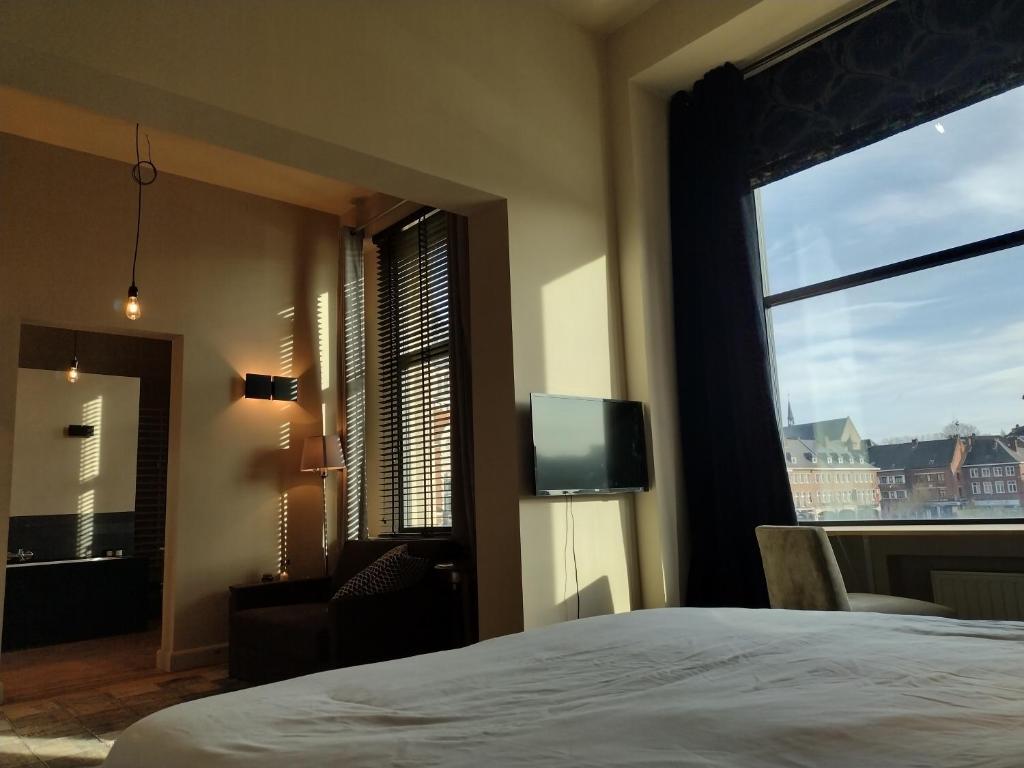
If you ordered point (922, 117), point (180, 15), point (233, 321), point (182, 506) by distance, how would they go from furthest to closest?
point (233, 321) < point (182, 506) < point (922, 117) < point (180, 15)

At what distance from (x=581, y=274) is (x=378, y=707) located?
3379 millimetres

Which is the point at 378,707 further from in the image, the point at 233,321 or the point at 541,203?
the point at 233,321

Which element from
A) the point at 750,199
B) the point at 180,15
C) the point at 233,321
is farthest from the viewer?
the point at 233,321

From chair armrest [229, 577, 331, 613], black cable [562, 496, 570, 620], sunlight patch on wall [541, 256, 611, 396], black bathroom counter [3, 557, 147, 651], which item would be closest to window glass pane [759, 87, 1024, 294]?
sunlight patch on wall [541, 256, 611, 396]

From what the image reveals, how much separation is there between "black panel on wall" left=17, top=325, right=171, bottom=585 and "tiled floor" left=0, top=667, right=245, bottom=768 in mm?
2861

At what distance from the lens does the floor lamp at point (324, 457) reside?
5496 mm

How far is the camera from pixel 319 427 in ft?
19.4

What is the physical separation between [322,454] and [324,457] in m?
0.03

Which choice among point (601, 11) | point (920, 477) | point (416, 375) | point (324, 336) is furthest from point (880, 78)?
point (324, 336)

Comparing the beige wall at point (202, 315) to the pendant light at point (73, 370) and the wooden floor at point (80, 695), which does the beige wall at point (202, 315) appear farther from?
the pendant light at point (73, 370)

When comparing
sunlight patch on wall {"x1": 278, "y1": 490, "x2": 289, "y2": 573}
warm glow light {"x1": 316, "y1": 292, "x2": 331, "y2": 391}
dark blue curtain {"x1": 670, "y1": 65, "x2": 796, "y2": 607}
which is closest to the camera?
dark blue curtain {"x1": 670, "y1": 65, "x2": 796, "y2": 607}

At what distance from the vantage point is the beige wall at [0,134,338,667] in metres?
4.86

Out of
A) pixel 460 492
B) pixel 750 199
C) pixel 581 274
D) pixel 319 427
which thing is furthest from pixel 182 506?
pixel 750 199

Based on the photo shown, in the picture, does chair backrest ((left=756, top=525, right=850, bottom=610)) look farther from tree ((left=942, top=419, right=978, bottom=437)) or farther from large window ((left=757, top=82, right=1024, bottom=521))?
tree ((left=942, top=419, right=978, bottom=437))
